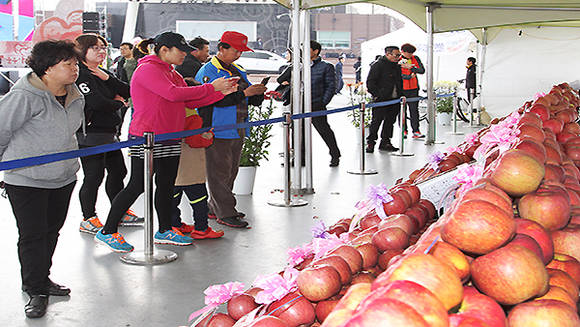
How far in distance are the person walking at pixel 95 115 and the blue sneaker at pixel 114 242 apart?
1.80ft

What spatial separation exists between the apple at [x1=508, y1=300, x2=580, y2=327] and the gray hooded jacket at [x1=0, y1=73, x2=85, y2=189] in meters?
2.90

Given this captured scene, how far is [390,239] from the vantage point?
6.51ft

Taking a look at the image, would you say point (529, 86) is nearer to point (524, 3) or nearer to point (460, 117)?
point (460, 117)

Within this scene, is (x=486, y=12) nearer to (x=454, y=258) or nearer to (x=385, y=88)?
(x=385, y=88)

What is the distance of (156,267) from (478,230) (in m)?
3.41

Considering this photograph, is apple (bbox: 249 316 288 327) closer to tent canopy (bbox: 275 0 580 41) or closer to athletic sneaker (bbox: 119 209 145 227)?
athletic sneaker (bbox: 119 209 145 227)

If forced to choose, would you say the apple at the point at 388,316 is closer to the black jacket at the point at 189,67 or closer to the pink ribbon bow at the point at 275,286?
the pink ribbon bow at the point at 275,286

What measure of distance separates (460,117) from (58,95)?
1415 centimetres

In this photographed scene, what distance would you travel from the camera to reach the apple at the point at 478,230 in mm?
1276

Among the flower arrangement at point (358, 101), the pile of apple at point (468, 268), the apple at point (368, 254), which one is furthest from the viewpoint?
the flower arrangement at point (358, 101)

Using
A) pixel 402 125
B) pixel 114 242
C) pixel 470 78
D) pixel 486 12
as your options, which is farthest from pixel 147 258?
pixel 470 78

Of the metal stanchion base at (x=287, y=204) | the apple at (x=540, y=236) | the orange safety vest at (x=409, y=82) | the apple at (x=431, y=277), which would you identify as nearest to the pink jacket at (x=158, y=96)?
the metal stanchion base at (x=287, y=204)

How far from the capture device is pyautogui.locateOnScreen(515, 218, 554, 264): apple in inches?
57.8

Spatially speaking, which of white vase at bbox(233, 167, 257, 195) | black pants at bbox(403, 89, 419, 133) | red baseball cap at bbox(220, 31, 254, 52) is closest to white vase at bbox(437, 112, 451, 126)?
black pants at bbox(403, 89, 419, 133)
